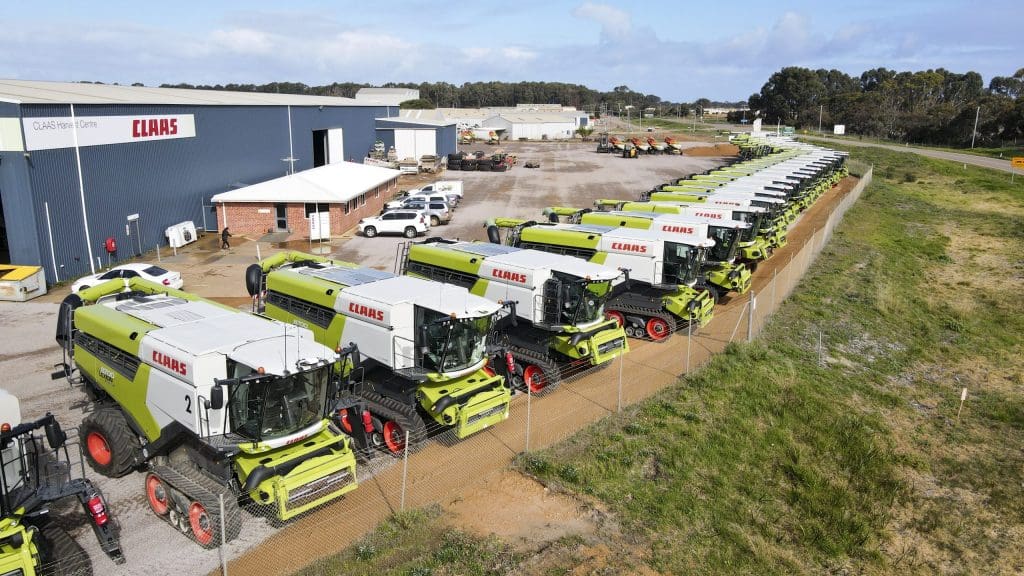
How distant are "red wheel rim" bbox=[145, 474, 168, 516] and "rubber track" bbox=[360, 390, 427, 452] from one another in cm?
323

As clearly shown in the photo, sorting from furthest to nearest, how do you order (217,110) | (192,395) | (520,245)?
(217,110) → (520,245) → (192,395)

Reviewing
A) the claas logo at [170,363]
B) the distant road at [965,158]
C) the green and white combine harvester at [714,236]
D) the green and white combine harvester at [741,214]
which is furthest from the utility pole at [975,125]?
the claas logo at [170,363]

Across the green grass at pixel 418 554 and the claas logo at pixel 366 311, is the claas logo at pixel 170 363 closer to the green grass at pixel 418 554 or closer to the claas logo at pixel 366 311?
the green grass at pixel 418 554

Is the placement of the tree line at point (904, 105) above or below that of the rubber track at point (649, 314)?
above

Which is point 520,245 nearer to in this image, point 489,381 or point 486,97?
point 489,381

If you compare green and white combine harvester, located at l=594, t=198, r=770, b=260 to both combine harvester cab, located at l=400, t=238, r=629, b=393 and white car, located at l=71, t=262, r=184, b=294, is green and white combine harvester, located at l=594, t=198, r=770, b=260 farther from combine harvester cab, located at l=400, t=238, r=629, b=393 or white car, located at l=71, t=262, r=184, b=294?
white car, located at l=71, t=262, r=184, b=294

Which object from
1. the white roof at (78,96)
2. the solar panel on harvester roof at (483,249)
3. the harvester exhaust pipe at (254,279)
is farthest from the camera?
the white roof at (78,96)

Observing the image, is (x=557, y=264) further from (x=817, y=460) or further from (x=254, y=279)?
(x=254, y=279)

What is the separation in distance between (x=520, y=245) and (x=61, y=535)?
558 inches

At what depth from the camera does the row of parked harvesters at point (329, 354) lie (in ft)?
30.7

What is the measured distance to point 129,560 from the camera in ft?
30.0

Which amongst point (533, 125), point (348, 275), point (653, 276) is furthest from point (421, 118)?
point (348, 275)

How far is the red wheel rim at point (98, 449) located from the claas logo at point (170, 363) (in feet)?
6.72

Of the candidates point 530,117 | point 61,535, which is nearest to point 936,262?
point 61,535
